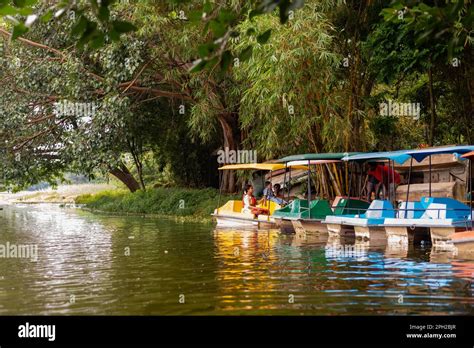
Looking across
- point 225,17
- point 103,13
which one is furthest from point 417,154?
point 103,13

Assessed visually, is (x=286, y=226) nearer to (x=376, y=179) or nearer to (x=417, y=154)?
(x=376, y=179)

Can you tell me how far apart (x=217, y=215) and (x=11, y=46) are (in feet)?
37.5

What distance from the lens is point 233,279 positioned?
38.4 feet

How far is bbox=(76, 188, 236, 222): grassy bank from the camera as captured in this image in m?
29.5

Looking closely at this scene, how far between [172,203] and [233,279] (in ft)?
69.1

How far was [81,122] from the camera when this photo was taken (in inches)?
1070

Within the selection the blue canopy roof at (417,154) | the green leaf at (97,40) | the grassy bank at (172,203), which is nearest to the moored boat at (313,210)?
the blue canopy roof at (417,154)
